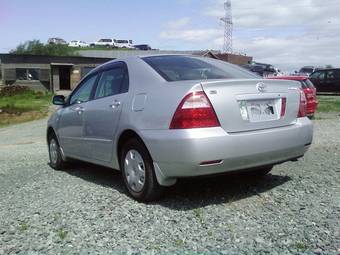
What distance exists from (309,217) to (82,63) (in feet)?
162

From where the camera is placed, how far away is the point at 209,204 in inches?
203

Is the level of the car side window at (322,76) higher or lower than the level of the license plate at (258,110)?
higher

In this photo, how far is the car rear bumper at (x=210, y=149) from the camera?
4.73 m

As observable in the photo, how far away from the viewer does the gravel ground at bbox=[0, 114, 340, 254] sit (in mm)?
4066

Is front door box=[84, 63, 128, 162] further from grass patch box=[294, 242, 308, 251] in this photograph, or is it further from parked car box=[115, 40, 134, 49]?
parked car box=[115, 40, 134, 49]

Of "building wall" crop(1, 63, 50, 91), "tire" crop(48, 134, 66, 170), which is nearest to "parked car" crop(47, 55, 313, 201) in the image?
"tire" crop(48, 134, 66, 170)

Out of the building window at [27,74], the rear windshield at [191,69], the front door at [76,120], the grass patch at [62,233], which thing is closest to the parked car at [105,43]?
the building window at [27,74]

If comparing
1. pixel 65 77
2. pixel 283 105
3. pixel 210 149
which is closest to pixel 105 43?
pixel 65 77

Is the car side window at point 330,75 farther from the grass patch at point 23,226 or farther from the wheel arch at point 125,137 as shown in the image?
Result: the grass patch at point 23,226

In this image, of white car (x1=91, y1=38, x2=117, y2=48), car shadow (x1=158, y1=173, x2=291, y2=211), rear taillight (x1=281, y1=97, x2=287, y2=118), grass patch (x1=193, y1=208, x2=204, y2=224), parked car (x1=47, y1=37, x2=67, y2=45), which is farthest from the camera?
white car (x1=91, y1=38, x2=117, y2=48)

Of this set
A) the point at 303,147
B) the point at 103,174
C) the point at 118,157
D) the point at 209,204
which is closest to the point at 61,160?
the point at 103,174

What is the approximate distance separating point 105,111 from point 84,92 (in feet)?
4.05

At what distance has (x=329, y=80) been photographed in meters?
32.1

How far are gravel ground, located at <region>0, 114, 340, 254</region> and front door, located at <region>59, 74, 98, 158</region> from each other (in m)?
0.51
